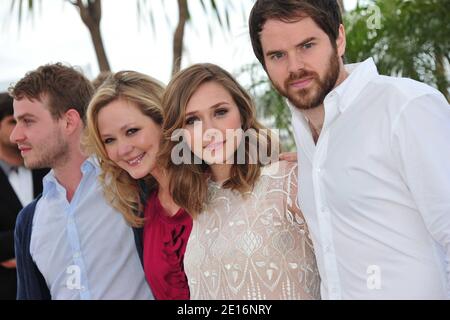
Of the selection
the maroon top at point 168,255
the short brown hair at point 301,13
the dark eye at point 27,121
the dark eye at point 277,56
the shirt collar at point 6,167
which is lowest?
the maroon top at point 168,255

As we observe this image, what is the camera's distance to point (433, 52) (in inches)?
177

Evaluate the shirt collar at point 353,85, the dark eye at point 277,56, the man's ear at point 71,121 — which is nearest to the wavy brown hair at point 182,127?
the dark eye at point 277,56

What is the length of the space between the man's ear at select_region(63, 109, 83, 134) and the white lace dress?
1.10m

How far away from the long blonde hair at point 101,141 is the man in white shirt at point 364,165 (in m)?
0.81

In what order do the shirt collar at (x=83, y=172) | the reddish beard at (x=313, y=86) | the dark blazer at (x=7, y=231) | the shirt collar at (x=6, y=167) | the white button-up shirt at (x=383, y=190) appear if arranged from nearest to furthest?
1. the white button-up shirt at (x=383, y=190)
2. the reddish beard at (x=313, y=86)
3. the shirt collar at (x=83, y=172)
4. the dark blazer at (x=7, y=231)
5. the shirt collar at (x=6, y=167)

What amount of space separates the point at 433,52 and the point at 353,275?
2951 mm

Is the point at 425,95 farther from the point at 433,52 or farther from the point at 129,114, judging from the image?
the point at 433,52

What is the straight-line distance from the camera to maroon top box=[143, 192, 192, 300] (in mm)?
2641

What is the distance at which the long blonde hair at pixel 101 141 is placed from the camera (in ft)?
9.27

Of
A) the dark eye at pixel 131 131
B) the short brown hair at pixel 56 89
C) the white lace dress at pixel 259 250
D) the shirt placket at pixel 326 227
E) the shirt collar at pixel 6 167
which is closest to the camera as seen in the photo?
the shirt placket at pixel 326 227

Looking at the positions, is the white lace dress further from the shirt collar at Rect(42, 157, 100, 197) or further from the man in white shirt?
the shirt collar at Rect(42, 157, 100, 197)

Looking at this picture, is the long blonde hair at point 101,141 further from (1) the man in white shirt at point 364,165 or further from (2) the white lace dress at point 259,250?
(1) the man in white shirt at point 364,165

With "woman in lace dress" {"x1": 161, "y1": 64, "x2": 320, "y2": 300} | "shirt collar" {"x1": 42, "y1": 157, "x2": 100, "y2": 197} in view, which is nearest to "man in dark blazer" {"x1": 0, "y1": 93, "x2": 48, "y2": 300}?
"shirt collar" {"x1": 42, "y1": 157, "x2": 100, "y2": 197}

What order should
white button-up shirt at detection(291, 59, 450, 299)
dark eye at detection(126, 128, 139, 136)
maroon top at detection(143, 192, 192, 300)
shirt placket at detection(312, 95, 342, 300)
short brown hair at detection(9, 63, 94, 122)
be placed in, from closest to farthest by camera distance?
1. white button-up shirt at detection(291, 59, 450, 299)
2. shirt placket at detection(312, 95, 342, 300)
3. maroon top at detection(143, 192, 192, 300)
4. dark eye at detection(126, 128, 139, 136)
5. short brown hair at detection(9, 63, 94, 122)
